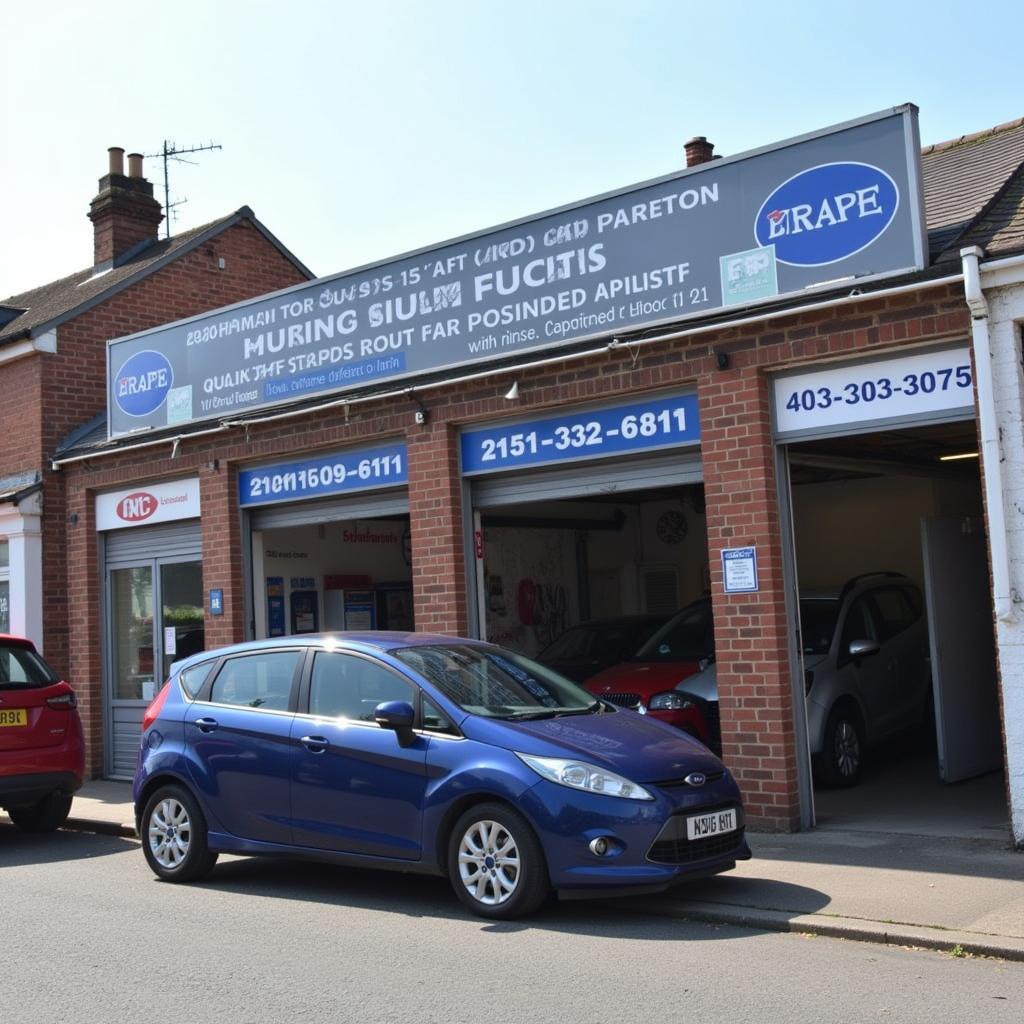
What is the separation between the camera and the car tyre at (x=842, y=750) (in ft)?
36.4

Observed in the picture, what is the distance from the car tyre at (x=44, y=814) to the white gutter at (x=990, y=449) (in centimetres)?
799

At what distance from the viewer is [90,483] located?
50.5 ft

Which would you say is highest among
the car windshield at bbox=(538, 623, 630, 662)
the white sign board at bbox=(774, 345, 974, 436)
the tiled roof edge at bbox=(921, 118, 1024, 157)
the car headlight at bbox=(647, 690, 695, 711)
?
the tiled roof edge at bbox=(921, 118, 1024, 157)

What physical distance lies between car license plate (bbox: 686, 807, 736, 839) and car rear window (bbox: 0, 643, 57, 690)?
6472 mm

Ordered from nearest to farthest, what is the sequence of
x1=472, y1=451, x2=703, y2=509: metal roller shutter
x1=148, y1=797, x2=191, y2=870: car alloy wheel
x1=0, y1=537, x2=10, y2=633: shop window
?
x1=148, y1=797, x2=191, y2=870: car alloy wheel < x1=472, y1=451, x2=703, y2=509: metal roller shutter < x1=0, y1=537, x2=10, y2=633: shop window

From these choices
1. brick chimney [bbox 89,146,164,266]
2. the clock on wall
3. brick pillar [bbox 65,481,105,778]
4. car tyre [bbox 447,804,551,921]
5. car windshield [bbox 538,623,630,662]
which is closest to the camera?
car tyre [bbox 447,804,551,921]

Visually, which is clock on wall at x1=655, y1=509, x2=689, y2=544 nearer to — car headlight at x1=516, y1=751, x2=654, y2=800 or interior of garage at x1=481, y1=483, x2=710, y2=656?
interior of garage at x1=481, y1=483, x2=710, y2=656

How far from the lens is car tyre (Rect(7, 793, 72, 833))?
37.9 feet

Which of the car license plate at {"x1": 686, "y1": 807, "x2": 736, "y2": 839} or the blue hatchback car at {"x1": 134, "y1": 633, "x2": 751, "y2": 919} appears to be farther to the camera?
the car license plate at {"x1": 686, "y1": 807, "x2": 736, "y2": 839}

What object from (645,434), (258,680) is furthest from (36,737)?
(645,434)

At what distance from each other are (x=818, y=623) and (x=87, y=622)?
28.7ft

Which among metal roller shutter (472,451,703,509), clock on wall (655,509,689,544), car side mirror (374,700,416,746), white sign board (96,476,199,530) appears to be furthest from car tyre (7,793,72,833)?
clock on wall (655,509,689,544)

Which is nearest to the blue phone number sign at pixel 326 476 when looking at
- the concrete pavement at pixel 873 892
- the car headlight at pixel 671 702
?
the car headlight at pixel 671 702

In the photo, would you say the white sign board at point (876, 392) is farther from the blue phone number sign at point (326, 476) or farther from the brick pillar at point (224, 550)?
the brick pillar at point (224, 550)
